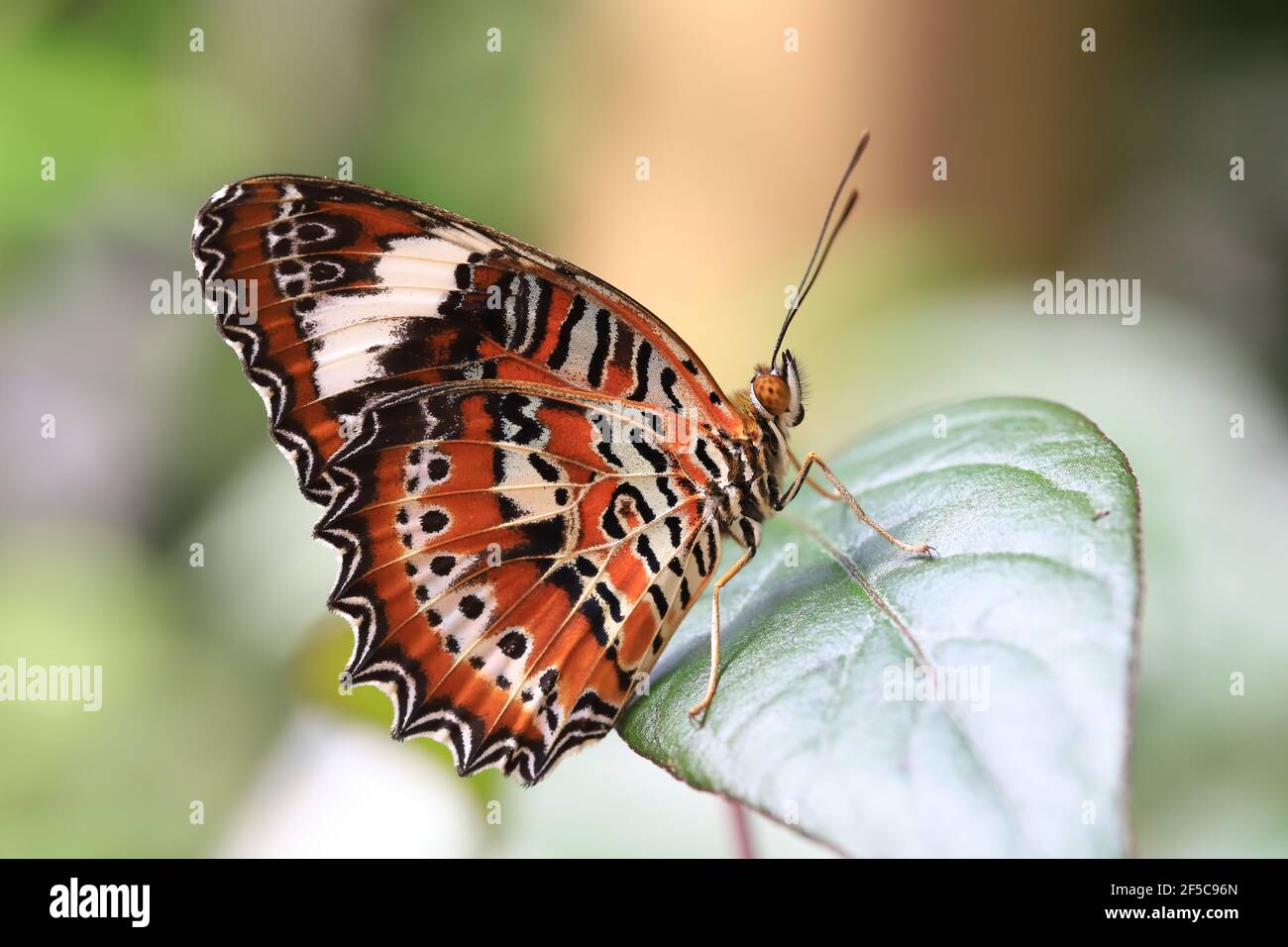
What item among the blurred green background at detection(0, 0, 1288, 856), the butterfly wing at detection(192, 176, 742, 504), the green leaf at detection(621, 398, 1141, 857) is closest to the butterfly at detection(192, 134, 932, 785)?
the butterfly wing at detection(192, 176, 742, 504)

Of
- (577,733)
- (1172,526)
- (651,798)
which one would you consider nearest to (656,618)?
(577,733)

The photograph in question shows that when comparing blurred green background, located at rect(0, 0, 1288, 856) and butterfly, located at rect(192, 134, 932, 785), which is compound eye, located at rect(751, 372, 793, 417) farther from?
blurred green background, located at rect(0, 0, 1288, 856)

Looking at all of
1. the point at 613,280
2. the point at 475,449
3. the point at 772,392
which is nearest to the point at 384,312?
the point at 475,449

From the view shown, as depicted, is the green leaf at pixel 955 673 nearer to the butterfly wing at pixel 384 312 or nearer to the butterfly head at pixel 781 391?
the butterfly head at pixel 781 391

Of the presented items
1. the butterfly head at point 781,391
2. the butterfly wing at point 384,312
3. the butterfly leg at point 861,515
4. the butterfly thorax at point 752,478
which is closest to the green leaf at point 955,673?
the butterfly leg at point 861,515

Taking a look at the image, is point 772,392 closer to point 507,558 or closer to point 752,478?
point 752,478

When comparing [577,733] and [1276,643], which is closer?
[577,733]

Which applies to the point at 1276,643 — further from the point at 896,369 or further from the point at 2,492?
the point at 2,492
